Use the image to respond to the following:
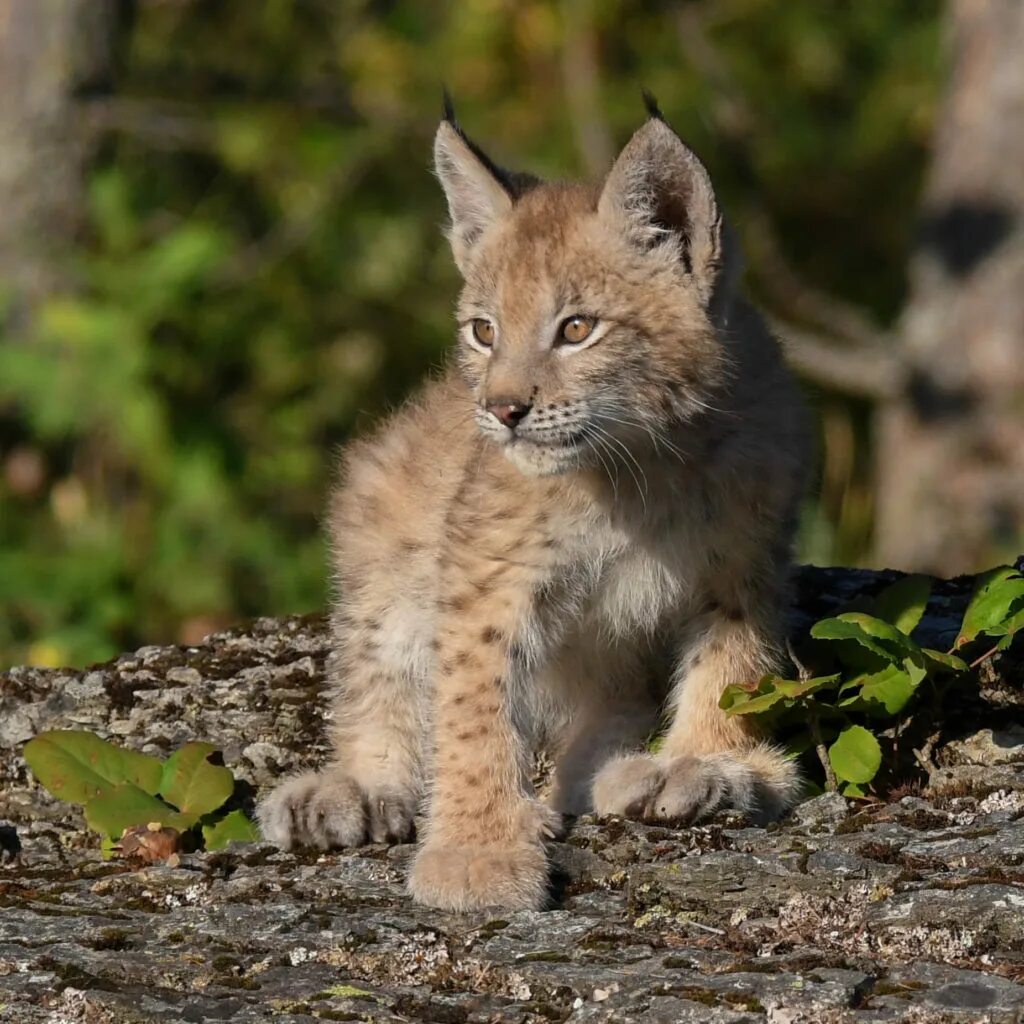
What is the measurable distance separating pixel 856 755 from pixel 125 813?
1.77 metres

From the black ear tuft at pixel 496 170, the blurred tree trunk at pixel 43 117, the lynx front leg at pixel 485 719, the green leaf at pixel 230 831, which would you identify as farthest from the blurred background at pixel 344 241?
the lynx front leg at pixel 485 719

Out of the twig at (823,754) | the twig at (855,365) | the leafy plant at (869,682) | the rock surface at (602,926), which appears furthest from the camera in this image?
the twig at (855,365)

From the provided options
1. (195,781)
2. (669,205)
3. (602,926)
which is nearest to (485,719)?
(195,781)

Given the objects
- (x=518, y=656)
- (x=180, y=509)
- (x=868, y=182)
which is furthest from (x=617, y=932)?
(x=868, y=182)

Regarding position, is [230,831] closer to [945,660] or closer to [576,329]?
[576,329]

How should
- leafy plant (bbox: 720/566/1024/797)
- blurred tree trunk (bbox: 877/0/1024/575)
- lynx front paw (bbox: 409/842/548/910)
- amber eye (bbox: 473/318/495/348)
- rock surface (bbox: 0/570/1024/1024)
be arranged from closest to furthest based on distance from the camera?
rock surface (bbox: 0/570/1024/1024), lynx front paw (bbox: 409/842/548/910), leafy plant (bbox: 720/566/1024/797), amber eye (bbox: 473/318/495/348), blurred tree trunk (bbox: 877/0/1024/575)

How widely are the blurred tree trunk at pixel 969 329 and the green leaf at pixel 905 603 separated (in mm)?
5678

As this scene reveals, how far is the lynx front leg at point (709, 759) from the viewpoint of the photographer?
4.30 meters

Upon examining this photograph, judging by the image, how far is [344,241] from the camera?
11.3 metres

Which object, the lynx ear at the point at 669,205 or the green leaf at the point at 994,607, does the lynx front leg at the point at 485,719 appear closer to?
the lynx ear at the point at 669,205

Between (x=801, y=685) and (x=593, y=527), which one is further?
(x=593, y=527)

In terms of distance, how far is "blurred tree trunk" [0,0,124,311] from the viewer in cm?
997

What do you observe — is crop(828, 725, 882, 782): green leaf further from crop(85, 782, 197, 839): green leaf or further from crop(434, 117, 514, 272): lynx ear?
crop(434, 117, 514, 272): lynx ear

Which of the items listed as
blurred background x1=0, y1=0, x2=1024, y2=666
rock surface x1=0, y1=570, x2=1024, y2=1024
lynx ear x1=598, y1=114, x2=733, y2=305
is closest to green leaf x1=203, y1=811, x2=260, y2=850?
rock surface x1=0, y1=570, x2=1024, y2=1024
